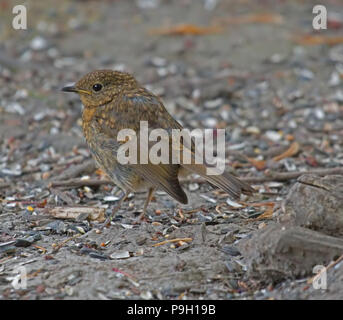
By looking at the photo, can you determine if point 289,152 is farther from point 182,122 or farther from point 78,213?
point 78,213

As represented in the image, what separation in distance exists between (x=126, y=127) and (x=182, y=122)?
8.36 feet

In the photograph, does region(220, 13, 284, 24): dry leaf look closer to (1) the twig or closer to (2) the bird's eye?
(1) the twig

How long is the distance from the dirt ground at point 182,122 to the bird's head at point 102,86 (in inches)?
35.0

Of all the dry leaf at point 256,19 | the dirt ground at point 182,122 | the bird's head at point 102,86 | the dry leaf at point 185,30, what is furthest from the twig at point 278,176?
the dry leaf at point 256,19

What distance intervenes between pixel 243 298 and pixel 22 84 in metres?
5.42

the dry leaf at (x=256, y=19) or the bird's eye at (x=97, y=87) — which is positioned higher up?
the dry leaf at (x=256, y=19)

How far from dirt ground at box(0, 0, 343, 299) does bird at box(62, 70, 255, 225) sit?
0.36 metres

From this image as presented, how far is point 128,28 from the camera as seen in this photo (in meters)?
10.5

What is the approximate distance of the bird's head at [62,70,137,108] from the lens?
5.94 metres

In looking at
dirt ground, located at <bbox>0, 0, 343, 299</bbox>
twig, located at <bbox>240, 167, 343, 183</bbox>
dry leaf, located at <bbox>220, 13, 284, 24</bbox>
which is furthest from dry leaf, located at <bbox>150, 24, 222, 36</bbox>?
twig, located at <bbox>240, 167, 343, 183</bbox>

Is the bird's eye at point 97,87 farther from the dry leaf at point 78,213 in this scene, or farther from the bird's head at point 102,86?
the dry leaf at point 78,213

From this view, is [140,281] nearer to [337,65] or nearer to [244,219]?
[244,219]

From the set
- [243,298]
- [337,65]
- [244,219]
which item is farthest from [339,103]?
[243,298]

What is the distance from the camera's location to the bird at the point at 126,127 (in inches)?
208
